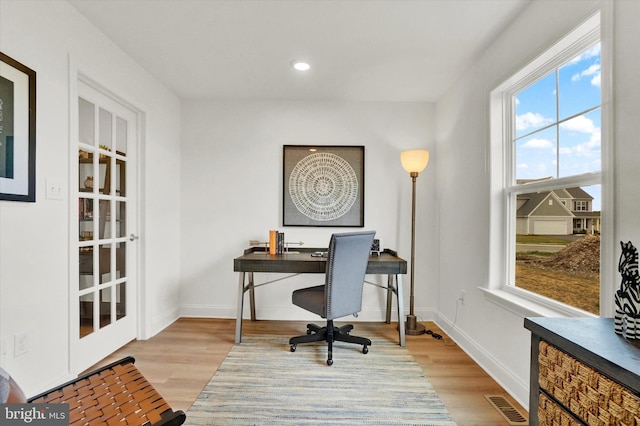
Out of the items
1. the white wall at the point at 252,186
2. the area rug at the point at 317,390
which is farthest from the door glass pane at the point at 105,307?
the area rug at the point at 317,390

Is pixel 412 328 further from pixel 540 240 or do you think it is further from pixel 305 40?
pixel 305 40

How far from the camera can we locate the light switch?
1896mm

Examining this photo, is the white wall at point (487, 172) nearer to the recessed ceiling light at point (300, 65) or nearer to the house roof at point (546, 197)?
the house roof at point (546, 197)

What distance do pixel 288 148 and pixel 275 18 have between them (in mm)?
1576

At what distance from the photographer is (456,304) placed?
9.82 ft

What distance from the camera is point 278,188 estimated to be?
359 centimetres

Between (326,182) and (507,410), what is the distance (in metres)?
2.45

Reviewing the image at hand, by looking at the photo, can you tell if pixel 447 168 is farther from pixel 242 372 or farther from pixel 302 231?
pixel 242 372

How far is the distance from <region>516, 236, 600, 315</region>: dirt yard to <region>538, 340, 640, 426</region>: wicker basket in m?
0.76

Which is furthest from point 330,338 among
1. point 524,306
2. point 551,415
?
point 551,415

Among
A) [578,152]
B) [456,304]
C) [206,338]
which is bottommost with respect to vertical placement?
[206,338]

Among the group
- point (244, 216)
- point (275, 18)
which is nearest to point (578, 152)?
point (275, 18)

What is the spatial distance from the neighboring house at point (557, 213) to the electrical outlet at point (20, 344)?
3.00 m

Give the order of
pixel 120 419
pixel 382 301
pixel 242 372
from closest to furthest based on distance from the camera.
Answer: pixel 120 419 → pixel 242 372 → pixel 382 301
